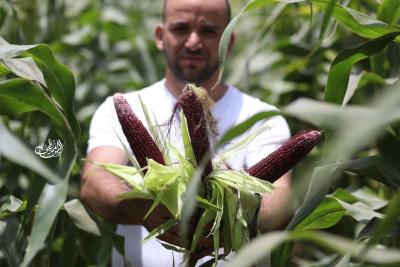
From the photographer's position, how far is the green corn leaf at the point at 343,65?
5.42 feet

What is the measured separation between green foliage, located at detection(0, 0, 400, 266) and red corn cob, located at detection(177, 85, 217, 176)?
0.10m

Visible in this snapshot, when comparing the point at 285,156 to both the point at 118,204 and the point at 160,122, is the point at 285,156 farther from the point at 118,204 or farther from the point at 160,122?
the point at 160,122

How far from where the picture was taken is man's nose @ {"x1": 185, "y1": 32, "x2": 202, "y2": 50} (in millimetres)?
2301

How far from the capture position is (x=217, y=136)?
157cm

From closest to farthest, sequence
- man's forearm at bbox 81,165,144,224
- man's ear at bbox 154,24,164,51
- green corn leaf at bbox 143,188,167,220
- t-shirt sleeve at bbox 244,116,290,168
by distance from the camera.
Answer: green corn leaf at bbox 143,188,167,220 < man's forearm at bbox 81,165,144,224 < t-shirt sleeve at bbox 244,116,290,168 < man's ear at bbox 154,24,164,51

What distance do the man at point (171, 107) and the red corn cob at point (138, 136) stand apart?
0.22m

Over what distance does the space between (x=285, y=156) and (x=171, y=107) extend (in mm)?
624

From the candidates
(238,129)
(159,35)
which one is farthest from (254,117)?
(159,35)

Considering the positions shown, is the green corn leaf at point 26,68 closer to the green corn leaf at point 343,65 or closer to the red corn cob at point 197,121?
the red corn cob at point 197,121

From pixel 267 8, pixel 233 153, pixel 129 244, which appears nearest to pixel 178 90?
pixel 129 244

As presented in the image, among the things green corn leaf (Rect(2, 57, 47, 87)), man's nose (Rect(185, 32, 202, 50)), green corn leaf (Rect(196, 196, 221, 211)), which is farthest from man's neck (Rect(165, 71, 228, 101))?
green corn leaf (Rect(196, 196, 221, 211))

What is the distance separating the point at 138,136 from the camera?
154cm

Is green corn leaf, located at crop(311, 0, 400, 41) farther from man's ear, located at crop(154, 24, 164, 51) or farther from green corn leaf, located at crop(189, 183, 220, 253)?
man's ear, located at crop(154, 24, 164, 51)

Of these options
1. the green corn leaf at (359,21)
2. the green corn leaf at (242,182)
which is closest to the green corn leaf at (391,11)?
the green corn leaf at (359,21)
